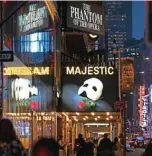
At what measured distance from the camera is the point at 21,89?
1941 centimetres

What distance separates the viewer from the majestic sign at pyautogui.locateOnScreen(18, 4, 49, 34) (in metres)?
19.3

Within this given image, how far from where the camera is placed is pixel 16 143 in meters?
7.15

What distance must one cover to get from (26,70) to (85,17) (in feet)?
38.3

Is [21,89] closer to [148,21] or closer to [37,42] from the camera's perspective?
[37,42]

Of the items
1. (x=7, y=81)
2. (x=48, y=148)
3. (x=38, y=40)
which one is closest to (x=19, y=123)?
(x=7, y=81)

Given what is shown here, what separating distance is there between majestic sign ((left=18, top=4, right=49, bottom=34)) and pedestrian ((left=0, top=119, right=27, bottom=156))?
12.1m

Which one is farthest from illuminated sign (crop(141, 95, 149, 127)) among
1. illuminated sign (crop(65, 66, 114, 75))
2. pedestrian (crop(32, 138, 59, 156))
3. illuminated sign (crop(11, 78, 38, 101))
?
pedestrian (crop(32, 138, 59, 156))

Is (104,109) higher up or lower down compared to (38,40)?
lower down

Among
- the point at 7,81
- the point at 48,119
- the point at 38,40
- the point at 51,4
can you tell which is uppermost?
the point at 51,4

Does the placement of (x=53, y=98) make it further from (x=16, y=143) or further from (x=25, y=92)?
(x=16, y=143)

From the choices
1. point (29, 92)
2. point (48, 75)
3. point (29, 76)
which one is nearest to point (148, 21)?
point (29, 76)

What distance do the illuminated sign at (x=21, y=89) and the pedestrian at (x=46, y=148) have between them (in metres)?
12.3

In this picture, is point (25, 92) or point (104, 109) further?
point (104, 109)

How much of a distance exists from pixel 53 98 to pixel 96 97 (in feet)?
14.4
